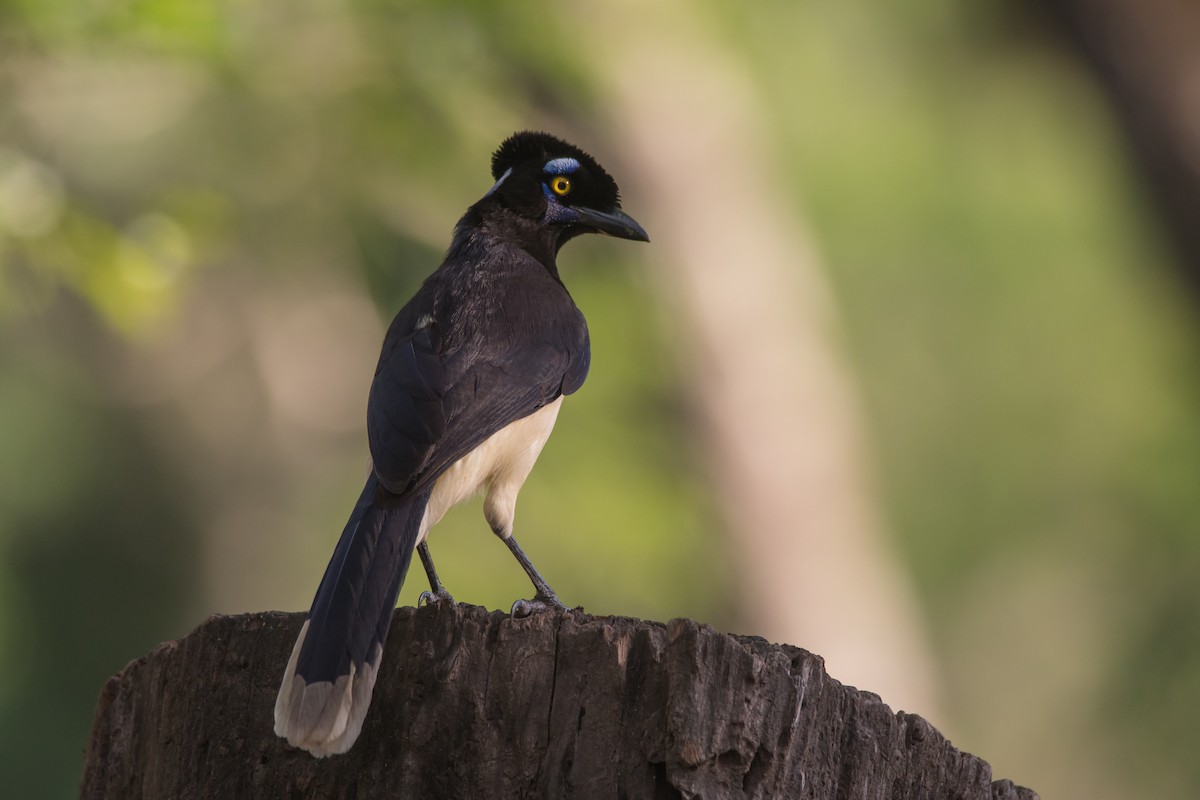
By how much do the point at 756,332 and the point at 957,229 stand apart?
24.6 ft

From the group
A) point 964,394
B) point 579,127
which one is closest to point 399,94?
point 579,127

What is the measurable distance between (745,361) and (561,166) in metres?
6.13

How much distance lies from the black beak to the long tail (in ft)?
7.87

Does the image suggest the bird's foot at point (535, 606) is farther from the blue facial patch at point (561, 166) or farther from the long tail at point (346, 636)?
the blue facial patch at point (561, 166)

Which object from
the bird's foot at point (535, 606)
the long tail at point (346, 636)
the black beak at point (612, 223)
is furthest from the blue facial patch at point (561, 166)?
the long tail at point (346, 636)

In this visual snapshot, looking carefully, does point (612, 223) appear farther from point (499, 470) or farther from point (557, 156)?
point (499, 470)

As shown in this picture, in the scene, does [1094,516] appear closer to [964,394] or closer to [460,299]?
[964,394]

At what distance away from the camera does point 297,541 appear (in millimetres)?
18875

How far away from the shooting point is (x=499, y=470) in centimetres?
Result: 588

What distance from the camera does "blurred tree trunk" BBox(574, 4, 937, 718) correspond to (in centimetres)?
1230

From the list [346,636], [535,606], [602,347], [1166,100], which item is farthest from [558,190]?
[602,347]

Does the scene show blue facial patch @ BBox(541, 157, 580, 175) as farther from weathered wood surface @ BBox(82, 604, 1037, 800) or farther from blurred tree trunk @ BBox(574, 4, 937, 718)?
blurred tree trunk @ BBox(574, 4, 937, 718)

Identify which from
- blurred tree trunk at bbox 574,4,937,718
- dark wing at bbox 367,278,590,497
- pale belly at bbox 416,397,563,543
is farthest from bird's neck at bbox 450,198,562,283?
blurred tree trunk at bbox 574,4,937,718

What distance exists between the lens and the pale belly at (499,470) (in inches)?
219
